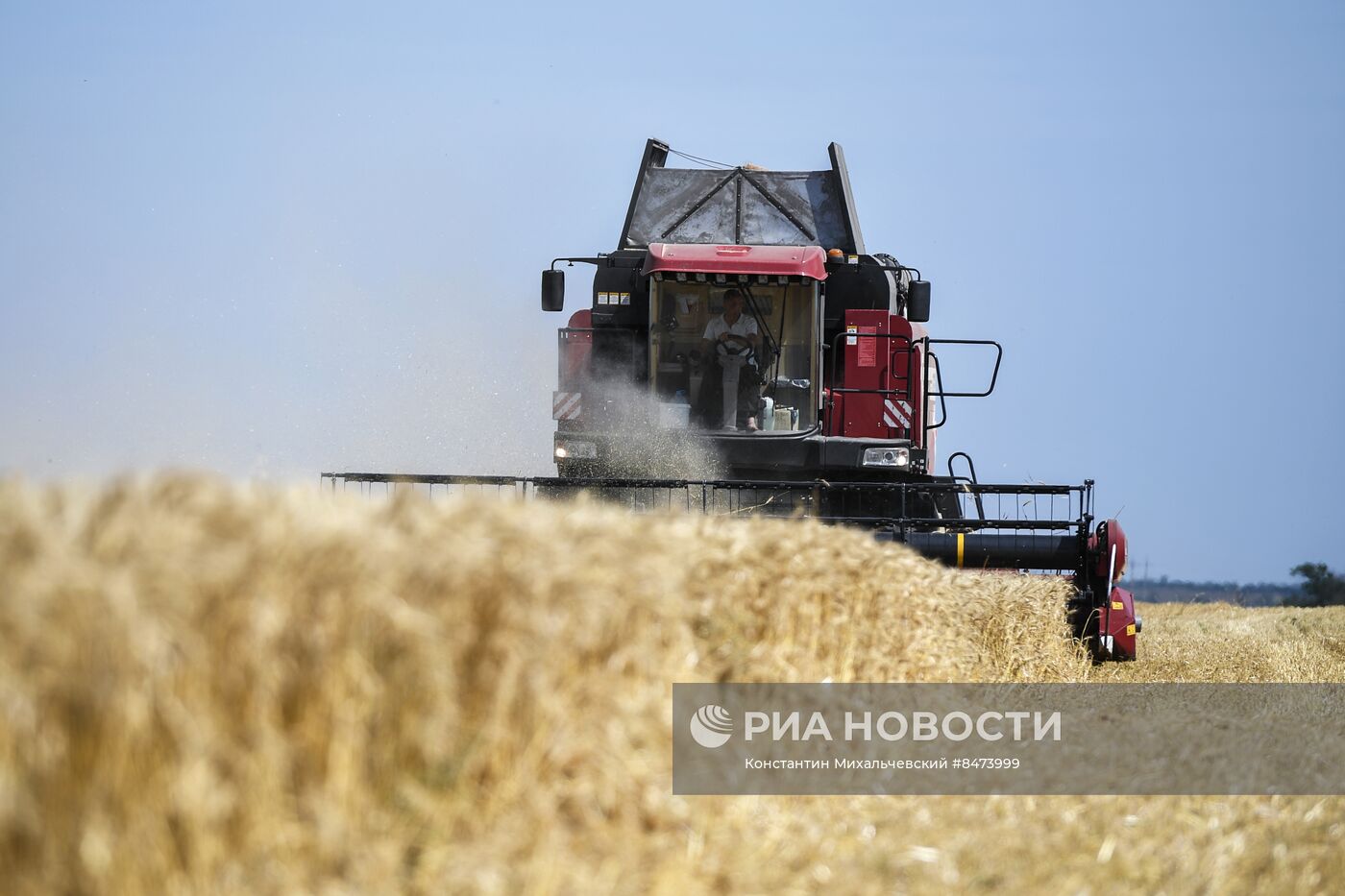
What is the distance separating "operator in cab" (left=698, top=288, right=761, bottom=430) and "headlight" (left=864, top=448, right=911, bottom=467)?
90 cm

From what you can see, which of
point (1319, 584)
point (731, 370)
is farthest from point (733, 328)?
point (1319, 584)

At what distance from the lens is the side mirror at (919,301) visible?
1204 centimetres

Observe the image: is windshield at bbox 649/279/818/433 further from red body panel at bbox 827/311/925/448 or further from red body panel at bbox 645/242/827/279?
red body panel at bbox 827/311/925/448

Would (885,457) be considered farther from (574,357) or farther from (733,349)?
(574,357)

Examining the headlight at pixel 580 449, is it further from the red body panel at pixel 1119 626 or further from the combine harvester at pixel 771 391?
the red body panel at pixel 1119 626

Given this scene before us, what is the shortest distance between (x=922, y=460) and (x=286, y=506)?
969cm

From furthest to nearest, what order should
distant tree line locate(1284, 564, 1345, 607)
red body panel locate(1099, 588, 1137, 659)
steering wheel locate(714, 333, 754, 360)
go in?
distant tree line locate(1284, 564, 1345, 607), steering wheel locate(714, 333, 754, 360), red body panel locate(1099, 588, 1137, 659)

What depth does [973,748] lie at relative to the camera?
19.0ft

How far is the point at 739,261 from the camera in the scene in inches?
442

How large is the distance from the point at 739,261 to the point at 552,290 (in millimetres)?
1566

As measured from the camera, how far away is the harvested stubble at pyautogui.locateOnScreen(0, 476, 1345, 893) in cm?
253

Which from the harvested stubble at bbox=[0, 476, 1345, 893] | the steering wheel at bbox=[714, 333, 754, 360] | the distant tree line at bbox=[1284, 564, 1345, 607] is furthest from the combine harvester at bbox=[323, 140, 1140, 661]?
the distant tree line at bbox=[1284, 564, 1345, 607]

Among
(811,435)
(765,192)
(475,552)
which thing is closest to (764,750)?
(475,552)

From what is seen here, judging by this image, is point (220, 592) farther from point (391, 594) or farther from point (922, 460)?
point (922, 460)
